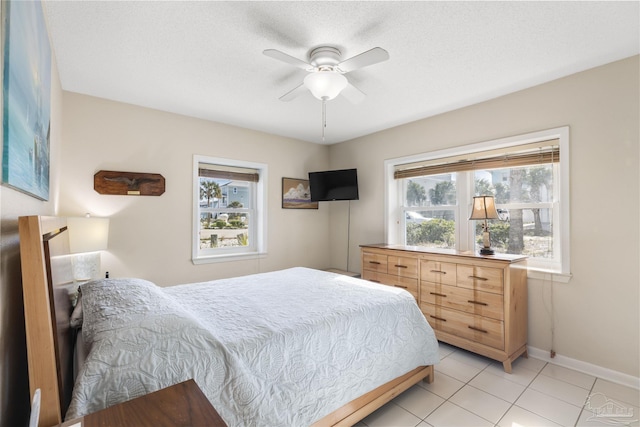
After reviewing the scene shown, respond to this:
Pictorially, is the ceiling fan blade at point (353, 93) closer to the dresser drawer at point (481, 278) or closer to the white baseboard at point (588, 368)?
the dresser drawer at point (481, 278)

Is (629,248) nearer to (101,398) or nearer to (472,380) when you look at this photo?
(472,380)

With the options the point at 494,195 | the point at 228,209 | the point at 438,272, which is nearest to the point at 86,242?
the point at 228,209

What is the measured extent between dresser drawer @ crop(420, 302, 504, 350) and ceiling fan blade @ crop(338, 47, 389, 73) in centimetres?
237

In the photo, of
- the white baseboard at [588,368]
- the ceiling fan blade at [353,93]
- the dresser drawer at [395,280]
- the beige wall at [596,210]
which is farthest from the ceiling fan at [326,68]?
the white baseboard at [588,368]

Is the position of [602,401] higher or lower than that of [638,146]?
lower

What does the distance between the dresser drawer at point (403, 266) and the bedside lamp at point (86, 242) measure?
2.87 m

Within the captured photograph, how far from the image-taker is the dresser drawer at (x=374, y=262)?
11.7 ft

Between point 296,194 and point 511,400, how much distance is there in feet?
11.1

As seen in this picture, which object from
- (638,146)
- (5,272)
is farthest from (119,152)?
(638,146)

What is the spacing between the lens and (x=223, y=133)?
3879 millimetres

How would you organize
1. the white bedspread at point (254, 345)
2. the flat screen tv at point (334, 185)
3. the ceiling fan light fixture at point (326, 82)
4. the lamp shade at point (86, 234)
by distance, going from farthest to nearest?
the flat screen tv at point (334, 185), the lamp shade at point (86, 234), the ceiling fan light fixture at point (326, 82), the white bedspread at point (254, 345)

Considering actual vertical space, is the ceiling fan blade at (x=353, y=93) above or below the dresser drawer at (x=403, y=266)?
above

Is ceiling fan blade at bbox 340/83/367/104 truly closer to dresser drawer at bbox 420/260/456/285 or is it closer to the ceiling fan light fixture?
the ceiling fan light fixture

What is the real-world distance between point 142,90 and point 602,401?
4524 millimetres
